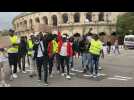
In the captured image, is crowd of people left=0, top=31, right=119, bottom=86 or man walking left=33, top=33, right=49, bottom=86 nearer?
man walking left=33, top=33, right=49, bottom=86

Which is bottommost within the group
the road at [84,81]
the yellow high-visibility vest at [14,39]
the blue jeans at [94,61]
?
the road at [84,81]

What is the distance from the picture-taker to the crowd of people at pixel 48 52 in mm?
11355

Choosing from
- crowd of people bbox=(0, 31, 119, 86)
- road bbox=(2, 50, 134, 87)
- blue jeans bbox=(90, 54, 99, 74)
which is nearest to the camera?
road bbox=(2, 50, 134, 87)

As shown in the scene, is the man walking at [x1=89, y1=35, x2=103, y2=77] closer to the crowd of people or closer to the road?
the crowd of people

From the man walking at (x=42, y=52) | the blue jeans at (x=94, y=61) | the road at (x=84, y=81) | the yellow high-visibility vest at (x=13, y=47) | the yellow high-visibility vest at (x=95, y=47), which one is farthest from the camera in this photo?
the blue jeans at (x=94, y=61)

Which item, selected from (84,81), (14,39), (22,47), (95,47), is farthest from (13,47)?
(95,47)

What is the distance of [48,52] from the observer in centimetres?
1140

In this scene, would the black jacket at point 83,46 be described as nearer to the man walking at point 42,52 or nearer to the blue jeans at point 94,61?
the blue jeans at point 94,61

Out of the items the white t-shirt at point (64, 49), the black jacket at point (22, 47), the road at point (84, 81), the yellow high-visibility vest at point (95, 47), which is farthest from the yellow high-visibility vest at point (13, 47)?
the yellow high-visibility vest at point (95, 47)

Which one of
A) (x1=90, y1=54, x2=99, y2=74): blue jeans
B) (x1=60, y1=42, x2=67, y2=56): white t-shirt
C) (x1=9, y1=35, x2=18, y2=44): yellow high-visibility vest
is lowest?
(x1=90, y1=54, x2=99, y2=74): blue jeans

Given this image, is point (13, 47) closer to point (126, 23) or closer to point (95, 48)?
point (95, 48)

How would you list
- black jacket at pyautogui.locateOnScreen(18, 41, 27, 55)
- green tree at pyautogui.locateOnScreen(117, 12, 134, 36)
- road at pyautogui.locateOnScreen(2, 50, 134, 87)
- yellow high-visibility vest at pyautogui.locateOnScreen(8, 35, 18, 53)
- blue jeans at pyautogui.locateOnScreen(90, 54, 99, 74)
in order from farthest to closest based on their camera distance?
green tree at pyautogui.locateOnScreen(117, 12, 134, 36), black jacket at pyautogui.locateOnScreen(18, 41, 27, 55), blue jeans at pyautogui.locateOnScreen(90, 54, 99, 74), yellow high-visibility vest at pyautogui.locateOnScreen(8, 35, 18, 53), road at pyautogui.locateOnScreen(2, 50, 134, 87)

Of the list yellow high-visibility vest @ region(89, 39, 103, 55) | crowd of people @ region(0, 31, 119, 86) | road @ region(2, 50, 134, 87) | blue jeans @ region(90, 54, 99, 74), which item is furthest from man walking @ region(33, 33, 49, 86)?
blue jeans @ region(90, 54, 99, 74)

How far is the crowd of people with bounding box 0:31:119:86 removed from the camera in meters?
11.4
